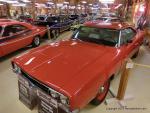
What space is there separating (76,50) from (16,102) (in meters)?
1.58

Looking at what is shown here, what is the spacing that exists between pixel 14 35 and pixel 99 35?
330 centimetres

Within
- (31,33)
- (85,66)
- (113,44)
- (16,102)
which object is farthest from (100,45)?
(31,33)

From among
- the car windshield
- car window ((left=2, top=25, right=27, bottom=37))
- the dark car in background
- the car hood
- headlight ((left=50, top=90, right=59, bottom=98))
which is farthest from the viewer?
the dark car in background

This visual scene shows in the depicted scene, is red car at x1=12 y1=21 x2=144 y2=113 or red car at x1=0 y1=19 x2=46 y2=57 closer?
red car at x1=12 y1=21 x2=144 y2=113

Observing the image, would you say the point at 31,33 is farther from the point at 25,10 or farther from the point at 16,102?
the point at 25,10

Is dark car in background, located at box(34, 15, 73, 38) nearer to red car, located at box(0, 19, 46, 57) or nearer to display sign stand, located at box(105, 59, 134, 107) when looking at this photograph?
red car, located at box(0, 19, 46, 57)

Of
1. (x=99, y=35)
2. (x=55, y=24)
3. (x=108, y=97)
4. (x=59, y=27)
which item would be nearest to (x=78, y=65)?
(x=108, y=97)

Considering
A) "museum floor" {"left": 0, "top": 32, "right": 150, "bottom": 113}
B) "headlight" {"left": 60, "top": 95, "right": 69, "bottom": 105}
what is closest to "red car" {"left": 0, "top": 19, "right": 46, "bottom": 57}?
"museum floor" {"left": 0, "top": 32, "right": 150, "bottom": 113}

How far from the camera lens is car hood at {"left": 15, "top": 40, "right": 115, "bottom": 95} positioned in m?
2.36

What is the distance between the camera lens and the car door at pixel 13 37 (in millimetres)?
5340

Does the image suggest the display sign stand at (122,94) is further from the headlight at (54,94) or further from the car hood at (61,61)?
the headlight at (54,94)

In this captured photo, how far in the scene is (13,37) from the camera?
5.66 metres

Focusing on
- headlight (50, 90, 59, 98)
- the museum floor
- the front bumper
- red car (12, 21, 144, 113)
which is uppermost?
red car (12, 21, 144, 113)

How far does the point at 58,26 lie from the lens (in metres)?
10.1
